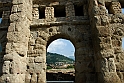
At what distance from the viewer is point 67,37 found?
7188 millimetres

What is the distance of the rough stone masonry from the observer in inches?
218

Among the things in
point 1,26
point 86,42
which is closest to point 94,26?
point 86,42

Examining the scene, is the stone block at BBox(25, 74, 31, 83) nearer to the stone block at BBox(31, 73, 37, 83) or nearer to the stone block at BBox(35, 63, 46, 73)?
the stone block at BBox(31, 73, 37, 83)

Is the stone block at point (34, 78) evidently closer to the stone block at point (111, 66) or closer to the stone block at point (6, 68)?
the stone block at point (6, 68)

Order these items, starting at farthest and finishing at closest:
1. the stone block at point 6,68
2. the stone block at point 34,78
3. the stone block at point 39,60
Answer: the stone block at point 39,60
the stone block at point 34,78
the stone block at point 6,68

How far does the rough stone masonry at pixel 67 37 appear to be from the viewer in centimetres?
555

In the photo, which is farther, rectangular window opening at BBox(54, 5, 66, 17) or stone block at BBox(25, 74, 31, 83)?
rectangular window opening at BBox(54, 5, 66, 17)

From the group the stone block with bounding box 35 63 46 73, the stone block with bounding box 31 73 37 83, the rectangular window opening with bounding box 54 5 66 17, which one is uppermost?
the rectangular window opening with bounding box 54 5 66 17

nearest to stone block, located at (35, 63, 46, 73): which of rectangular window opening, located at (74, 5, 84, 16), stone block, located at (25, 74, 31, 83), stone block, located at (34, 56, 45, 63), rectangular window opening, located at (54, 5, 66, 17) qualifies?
stone block, located at (34, 56, 45, 63)

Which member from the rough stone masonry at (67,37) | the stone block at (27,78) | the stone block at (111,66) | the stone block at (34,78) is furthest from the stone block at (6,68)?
the stone block at (111,66)

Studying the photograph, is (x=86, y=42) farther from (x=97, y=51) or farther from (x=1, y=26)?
(x=1, y=26)

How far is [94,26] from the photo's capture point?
19.9ft

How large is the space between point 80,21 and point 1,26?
4.42m

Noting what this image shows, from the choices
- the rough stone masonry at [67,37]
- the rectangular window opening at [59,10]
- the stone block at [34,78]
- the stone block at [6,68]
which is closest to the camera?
the stone block at [6,68]
